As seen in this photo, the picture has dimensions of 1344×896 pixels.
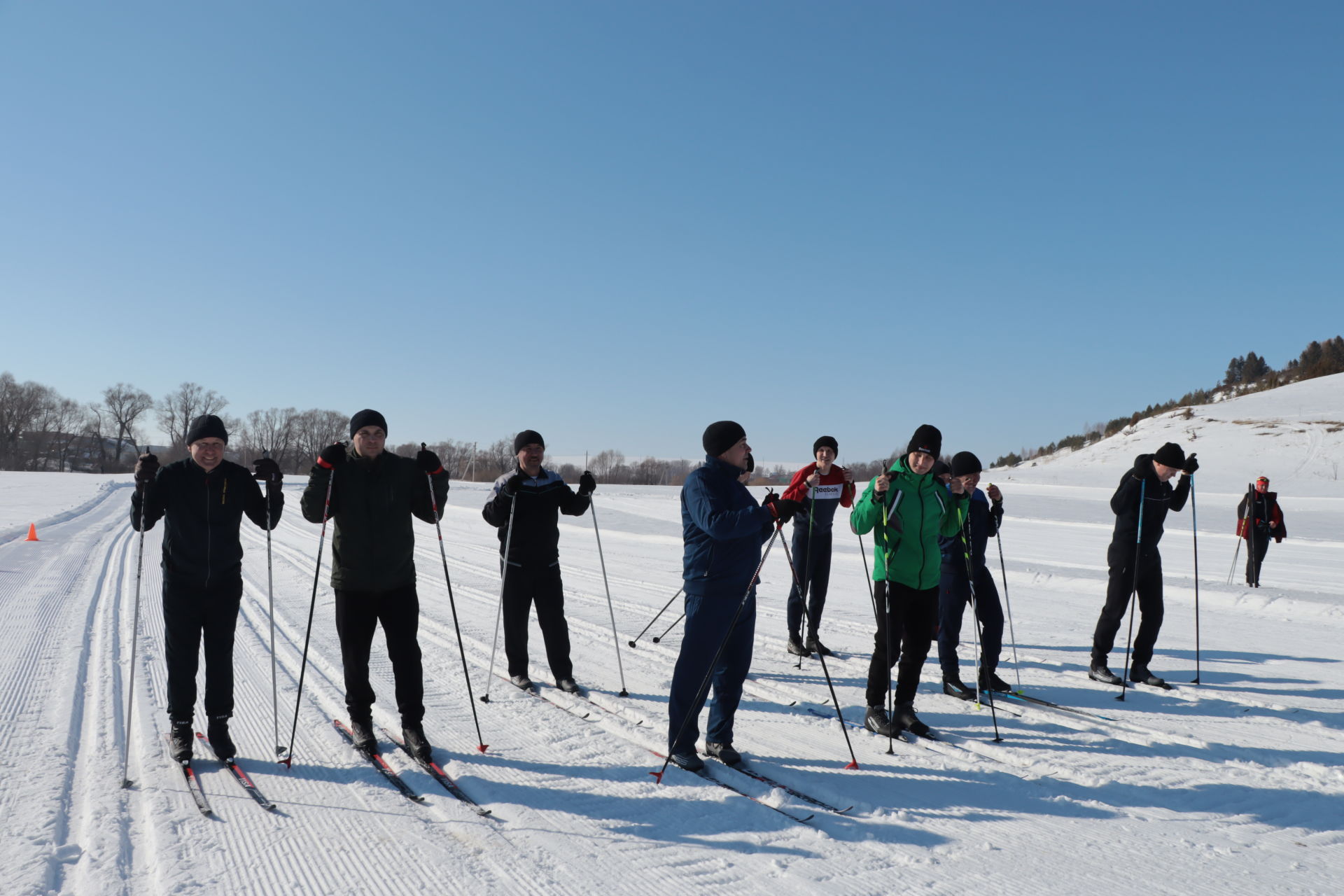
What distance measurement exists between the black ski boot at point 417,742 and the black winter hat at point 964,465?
14.4 feet

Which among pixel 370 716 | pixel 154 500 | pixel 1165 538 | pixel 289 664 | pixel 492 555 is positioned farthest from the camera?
pixel 1165 538

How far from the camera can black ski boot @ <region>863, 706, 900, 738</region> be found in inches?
195

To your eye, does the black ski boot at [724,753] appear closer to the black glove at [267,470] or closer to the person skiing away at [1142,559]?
the black glove at [267,470]

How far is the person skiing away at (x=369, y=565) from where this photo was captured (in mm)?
4512

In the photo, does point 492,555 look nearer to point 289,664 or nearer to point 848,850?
point 289,664

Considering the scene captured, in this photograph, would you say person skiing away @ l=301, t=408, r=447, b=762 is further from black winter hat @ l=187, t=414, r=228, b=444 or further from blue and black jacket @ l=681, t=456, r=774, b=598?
blue and black jacket @ l=681, t=456, r=774, b=598

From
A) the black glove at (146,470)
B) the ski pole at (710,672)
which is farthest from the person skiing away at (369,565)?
the ski pole at (710,672)

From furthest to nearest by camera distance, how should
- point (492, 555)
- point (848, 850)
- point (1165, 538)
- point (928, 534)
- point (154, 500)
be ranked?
1. point (1165, 538)
2. point (492, 555)
3. point (928, 534)
4. point (154, 500)
5. point (848, 850)

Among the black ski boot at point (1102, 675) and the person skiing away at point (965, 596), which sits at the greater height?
the person skiing away at point (965, 596)

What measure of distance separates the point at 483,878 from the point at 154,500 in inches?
114

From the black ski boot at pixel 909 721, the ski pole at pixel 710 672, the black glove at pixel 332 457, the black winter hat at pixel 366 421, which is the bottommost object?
the black ski boot at pixel 909 721

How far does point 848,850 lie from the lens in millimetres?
3467

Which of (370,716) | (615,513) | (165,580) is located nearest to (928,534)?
(370,716)

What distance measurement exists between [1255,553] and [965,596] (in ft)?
28.7
